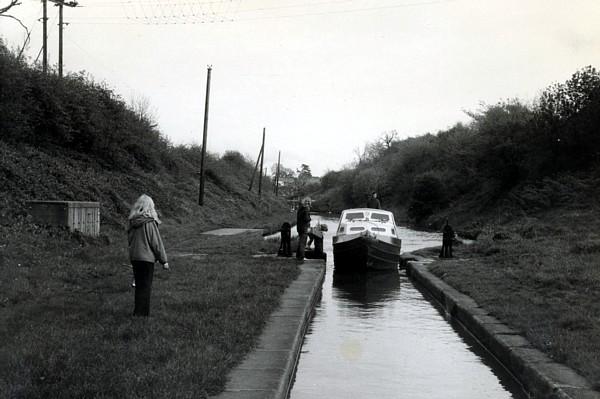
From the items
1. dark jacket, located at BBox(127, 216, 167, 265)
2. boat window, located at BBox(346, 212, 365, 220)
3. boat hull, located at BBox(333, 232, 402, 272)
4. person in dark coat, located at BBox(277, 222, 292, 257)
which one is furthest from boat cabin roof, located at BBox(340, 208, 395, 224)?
dark jacket, located at BBox(127, 216, 167, 265)

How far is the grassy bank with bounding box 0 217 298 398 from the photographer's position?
19.1 ft

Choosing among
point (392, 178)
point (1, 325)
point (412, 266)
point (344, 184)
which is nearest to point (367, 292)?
point (412, 266)

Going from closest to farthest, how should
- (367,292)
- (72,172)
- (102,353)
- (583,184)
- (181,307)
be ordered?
(102,353) < (181,307) < (367,292) < (72,172) < (583,184)

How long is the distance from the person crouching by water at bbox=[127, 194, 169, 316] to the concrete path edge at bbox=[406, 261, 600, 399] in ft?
15.1

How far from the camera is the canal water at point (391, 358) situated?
7.09 metres

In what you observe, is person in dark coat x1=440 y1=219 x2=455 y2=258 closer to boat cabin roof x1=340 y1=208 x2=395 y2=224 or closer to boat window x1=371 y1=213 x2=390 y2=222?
boat cabin roof x1=340 y1=208 x2=395 y2=224

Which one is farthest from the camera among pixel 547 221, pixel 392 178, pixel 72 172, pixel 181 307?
pixel 392 178

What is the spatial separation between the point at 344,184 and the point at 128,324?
103m

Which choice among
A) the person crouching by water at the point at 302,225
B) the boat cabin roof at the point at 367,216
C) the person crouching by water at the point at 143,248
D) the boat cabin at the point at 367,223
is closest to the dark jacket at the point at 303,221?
the person crouching by water at the point at 302,225

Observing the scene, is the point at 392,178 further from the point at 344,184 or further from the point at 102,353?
the point at 102,353

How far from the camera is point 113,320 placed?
8.43m

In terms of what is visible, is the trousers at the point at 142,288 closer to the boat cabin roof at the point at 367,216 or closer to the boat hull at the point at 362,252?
the boat hull at the point at 362,252

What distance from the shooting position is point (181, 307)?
9.55 metres

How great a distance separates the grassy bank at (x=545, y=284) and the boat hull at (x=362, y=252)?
6.09 feet
